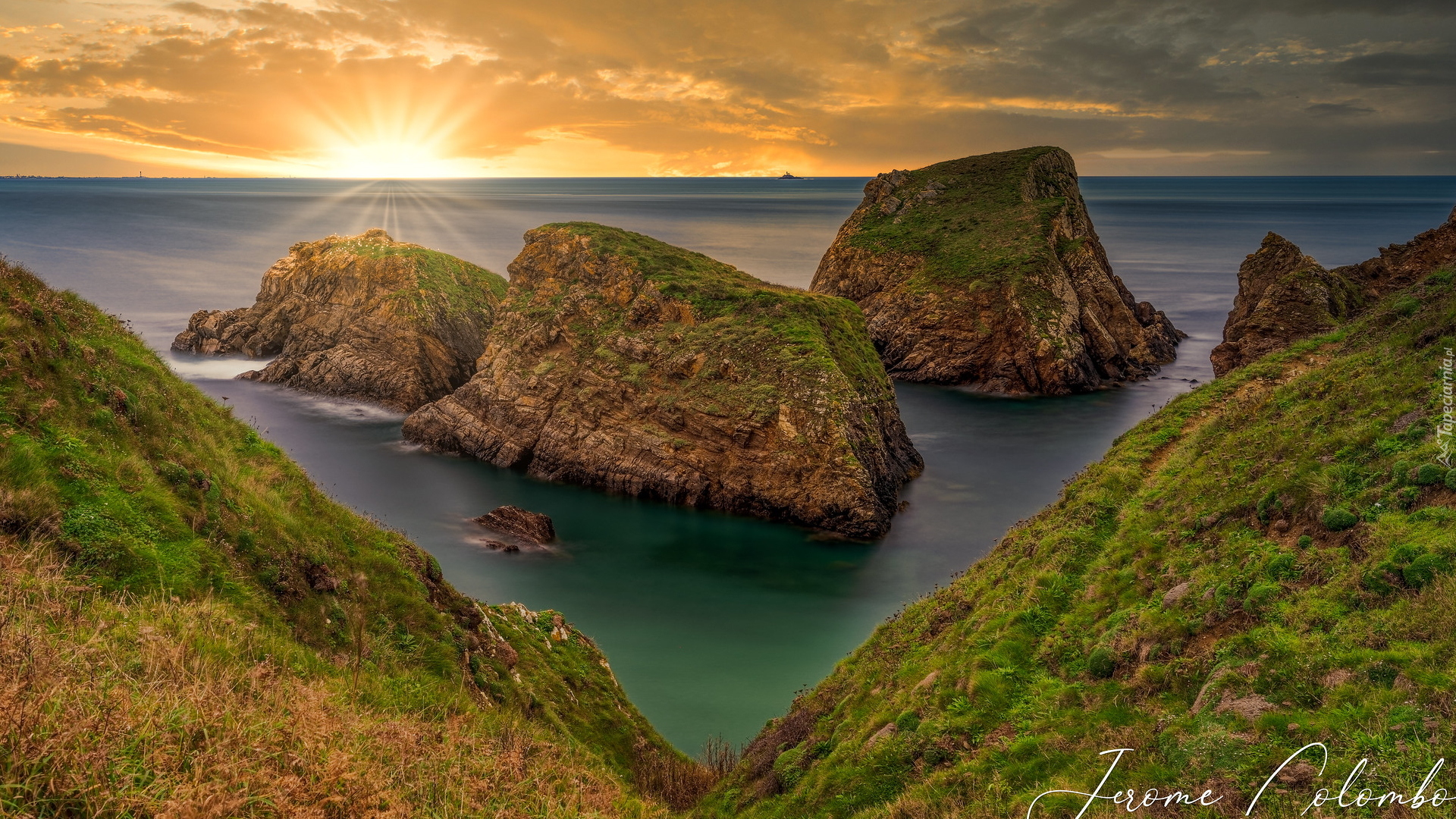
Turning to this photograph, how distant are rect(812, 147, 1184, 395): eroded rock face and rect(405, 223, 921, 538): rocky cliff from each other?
2223 cm

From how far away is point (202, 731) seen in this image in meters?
6.04

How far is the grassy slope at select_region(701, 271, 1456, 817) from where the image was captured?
294 inches

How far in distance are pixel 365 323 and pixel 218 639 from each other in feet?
200

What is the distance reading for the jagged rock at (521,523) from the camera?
36312mm

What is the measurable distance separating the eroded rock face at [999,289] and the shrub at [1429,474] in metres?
56.6

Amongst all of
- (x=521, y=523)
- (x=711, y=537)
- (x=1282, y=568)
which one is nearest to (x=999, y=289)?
(x=711, y=537)

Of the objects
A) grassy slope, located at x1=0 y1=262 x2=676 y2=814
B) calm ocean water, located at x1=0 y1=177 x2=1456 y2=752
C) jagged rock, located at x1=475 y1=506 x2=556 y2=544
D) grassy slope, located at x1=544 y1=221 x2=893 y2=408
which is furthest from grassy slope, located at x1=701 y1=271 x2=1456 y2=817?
grassy slope, located at x1=544 y1=221 x2=893 y2=408

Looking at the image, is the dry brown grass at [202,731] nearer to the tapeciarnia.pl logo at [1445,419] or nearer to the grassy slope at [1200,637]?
the grassy slope at [1200,637]

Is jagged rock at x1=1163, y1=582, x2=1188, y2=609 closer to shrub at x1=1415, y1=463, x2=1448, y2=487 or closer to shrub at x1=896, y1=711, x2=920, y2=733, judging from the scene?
shrub at x1=1415, y1=463, x2=1448, y2=487

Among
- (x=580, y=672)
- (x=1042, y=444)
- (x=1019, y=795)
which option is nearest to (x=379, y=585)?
(x=580, y=672)

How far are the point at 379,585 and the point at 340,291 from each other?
59.8 meters
